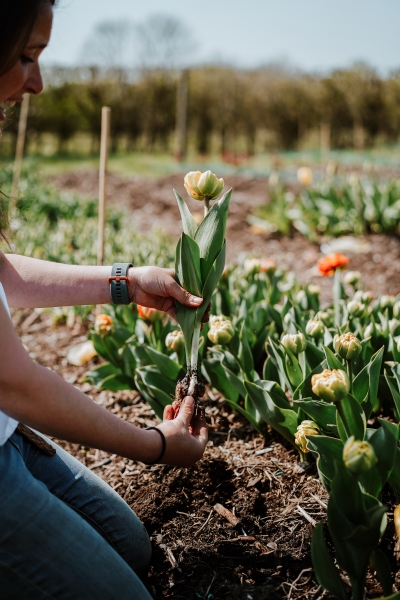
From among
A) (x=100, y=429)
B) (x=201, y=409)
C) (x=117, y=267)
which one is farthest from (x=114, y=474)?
(x=100, y=429)

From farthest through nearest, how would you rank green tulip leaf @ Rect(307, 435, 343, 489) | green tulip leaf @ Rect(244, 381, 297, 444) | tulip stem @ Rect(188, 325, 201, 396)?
1. green tulip leaf @ Rect(244, 381, 297, 444)
2. tulip stem @ Rect(188, 325, 201, 396)
3. green tulip leaf @ Rect(307, 435, 343, 489)

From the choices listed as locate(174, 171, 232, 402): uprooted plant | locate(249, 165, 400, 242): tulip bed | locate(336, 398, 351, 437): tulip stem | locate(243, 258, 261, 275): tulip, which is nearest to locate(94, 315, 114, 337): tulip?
locate(174, 171, 232, 402): uprooted plant

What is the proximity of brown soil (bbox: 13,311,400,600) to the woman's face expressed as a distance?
50.7 inches

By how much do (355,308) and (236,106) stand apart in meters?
20.3

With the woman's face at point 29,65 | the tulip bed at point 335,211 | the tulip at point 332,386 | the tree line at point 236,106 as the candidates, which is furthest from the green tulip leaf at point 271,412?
the tree line at point 236,106

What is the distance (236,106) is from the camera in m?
21.1

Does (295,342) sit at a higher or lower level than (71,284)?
lower

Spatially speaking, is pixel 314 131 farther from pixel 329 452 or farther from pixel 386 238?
pixel 329 452

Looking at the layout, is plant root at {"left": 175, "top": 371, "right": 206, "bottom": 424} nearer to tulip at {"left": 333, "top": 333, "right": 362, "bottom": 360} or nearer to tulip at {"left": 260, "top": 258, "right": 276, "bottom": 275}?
tulip at {"left": 333, "top": 333, "right": 362, "bottom": 360}

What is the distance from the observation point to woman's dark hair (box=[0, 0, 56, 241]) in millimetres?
1116

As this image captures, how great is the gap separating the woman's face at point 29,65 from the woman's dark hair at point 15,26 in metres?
0.01

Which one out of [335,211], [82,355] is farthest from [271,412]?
[335,211]

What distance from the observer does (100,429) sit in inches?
46.8

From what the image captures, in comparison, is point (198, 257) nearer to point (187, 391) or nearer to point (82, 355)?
point (187, 391)
